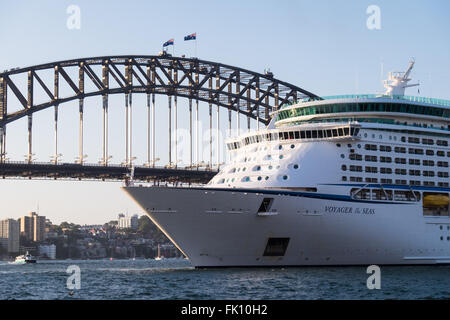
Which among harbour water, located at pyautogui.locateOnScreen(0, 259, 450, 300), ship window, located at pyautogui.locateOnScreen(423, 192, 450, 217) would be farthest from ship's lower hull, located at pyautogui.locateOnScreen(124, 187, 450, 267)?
ship window, located at pyautogui.locateOnScreen(423, 192, 450, 217)

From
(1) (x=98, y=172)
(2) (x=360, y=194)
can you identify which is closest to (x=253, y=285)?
(2) (x=360, y=194)

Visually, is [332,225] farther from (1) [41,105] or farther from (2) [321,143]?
(1) [41,105]

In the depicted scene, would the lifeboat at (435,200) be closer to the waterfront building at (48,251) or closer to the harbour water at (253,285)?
the harbour water at (253,285)

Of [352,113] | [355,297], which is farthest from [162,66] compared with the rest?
[355,297]

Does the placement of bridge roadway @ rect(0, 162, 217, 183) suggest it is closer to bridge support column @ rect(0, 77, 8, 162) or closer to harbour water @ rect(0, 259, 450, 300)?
bridge support column @ rect(0, 77, 8, 162)

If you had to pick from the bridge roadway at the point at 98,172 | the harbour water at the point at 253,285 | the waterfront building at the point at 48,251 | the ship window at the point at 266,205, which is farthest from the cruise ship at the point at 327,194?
the waterfront building at the point at 48,251
